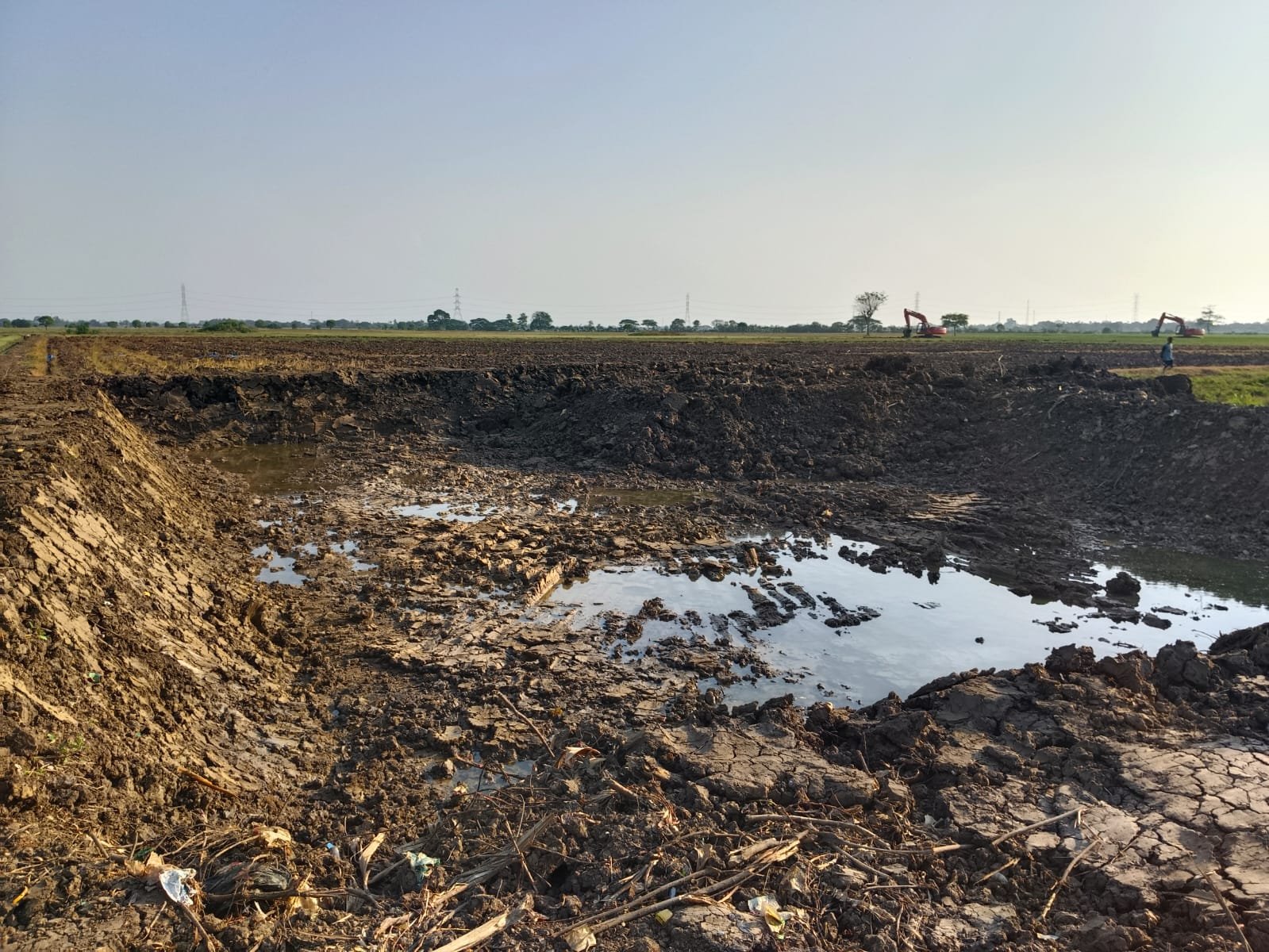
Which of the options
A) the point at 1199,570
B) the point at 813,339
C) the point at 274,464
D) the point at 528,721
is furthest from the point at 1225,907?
the point at 813,339

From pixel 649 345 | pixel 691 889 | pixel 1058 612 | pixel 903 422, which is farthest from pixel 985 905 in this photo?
pixel 649 345

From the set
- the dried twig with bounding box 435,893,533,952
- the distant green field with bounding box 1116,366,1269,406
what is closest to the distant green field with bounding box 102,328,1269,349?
the distant green field with bounding box 1116,366,1269,406

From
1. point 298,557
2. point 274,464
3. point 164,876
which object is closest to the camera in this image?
point 164,876

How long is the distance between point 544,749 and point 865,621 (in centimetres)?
421

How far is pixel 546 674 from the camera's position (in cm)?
662

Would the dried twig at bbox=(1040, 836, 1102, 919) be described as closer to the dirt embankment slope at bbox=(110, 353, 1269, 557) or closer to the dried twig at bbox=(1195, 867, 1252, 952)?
A: the dried twig at bbox=(1195, 867, 1252, 952)

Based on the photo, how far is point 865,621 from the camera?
8.14 meters

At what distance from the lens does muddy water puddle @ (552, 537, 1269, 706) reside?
7.02m

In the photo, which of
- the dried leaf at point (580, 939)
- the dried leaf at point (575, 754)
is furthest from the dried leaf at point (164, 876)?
the dried leaf at point (575, 754)

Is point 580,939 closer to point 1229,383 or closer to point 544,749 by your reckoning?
point 544,749

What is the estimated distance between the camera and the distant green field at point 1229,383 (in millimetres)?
17383

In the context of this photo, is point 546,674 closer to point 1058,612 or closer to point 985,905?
point 985,905

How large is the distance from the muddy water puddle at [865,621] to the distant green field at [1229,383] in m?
9.17

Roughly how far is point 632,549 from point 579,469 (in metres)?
5.36
